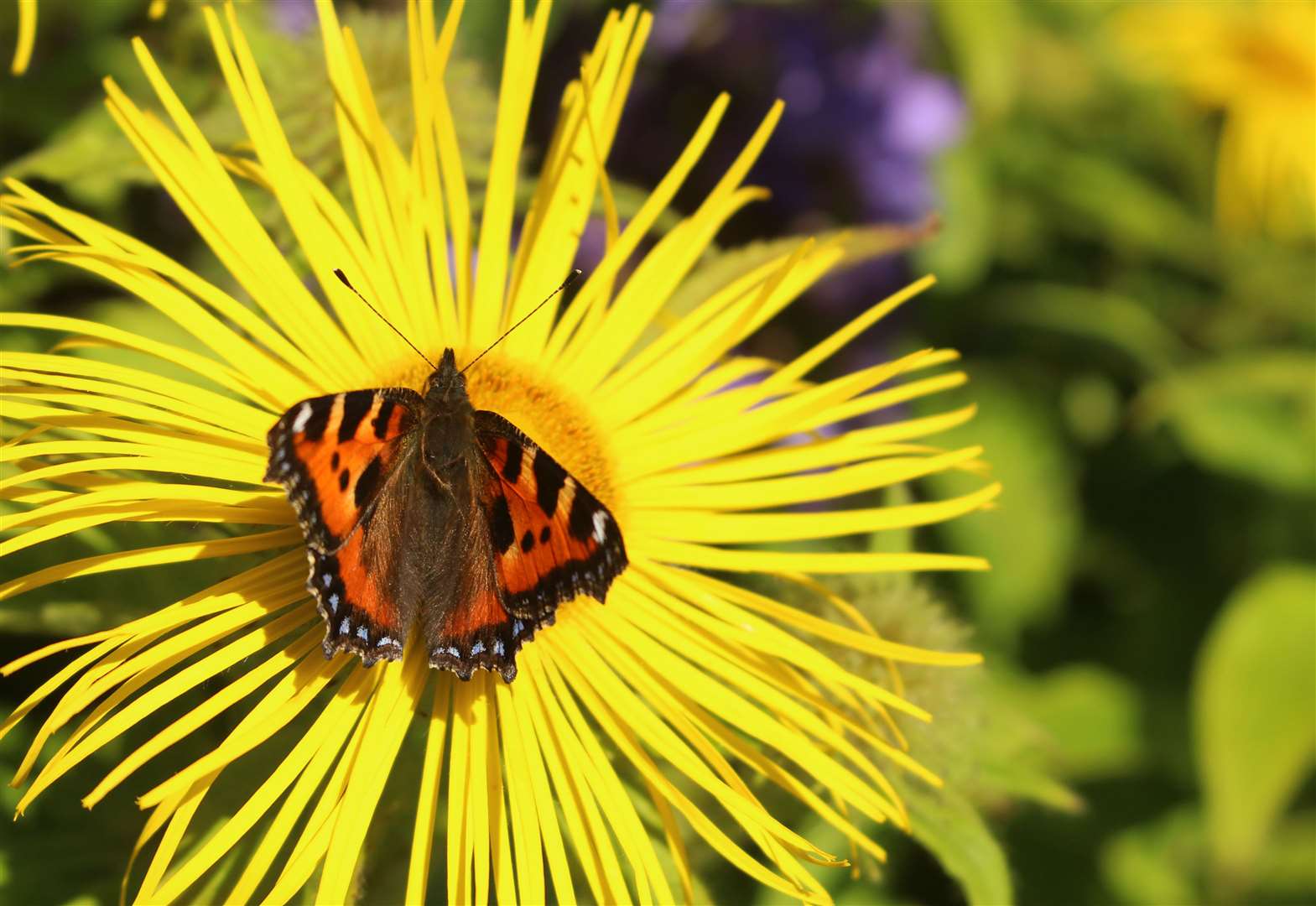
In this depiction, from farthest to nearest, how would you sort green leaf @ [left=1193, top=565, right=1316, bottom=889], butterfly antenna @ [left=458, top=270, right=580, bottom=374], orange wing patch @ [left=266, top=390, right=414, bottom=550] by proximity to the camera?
1. green leaf @ [left=1193, top=565, right=1316, bottom=889]
2. butterfly antenna @ [left=458, top=270, right=580, bottom=374]
3. orange wing patch @ [left=266, top=390, right=414, bottom=550]

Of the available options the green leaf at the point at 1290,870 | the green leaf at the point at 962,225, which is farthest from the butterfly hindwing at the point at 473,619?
the green leaf at the point at 1290,870

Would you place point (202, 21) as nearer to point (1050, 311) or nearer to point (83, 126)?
point (83, 126)

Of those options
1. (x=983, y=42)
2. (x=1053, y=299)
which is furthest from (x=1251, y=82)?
(x=983, y=42)

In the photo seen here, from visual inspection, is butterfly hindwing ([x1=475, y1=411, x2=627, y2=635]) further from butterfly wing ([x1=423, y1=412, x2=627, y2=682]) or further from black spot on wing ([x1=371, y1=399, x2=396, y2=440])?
black spot on wing ([x1=371, y1=399, x2=396, y2=440])

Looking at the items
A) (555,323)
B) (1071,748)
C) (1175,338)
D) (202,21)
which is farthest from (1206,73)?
(202,21)

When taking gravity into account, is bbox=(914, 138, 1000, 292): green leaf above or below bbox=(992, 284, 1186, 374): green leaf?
above

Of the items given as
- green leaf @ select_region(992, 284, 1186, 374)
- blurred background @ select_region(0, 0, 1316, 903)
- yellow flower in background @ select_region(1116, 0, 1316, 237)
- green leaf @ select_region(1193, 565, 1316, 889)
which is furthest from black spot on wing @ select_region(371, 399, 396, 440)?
yellow flower in background @ select_region(1116, 0, 1316, 237)
